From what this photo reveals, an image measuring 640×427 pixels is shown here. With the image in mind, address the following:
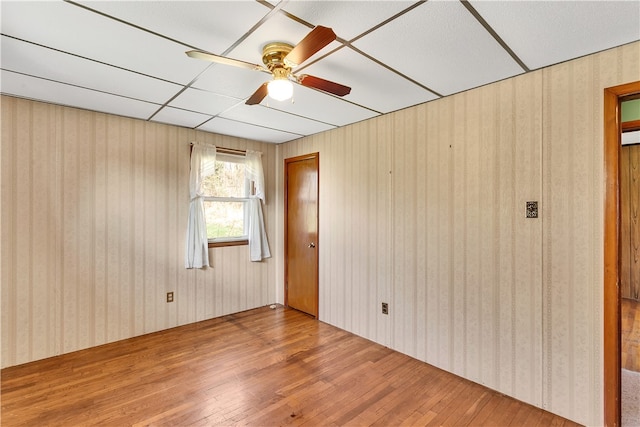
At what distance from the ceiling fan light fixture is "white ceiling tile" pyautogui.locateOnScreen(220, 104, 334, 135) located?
1.18 metres

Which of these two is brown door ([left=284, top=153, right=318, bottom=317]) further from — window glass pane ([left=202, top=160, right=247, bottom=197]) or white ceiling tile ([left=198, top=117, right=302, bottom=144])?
window glass pane ([left=202, top=160, right=247, bottom=197])

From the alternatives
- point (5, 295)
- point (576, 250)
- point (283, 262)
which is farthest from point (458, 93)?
point (5, 295)

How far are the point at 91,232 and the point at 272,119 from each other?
7.18ft

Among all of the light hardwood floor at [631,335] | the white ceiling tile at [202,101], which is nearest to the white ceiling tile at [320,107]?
the white ceiling tile at [202,101]

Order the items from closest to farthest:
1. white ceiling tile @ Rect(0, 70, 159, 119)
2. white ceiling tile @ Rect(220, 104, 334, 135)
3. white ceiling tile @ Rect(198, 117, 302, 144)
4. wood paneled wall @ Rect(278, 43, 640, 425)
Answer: wood paneled wall @ Rect(278, 43, 640, 425) → white ceiling tile @ Rect(0, 70, 159, 119) → white ceiling tile @ Rect(220, 104, 334, 135) → white ceiling tile @ Rect(198, 117, 302, 144)

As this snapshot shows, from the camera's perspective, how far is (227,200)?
4137 millimetres

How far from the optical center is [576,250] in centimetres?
204

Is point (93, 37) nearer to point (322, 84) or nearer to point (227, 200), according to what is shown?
point (322, 84)

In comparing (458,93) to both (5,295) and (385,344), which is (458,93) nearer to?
(385,344)

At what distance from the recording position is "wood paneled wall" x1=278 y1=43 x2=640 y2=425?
201cm

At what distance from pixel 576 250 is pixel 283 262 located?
3.41 metres

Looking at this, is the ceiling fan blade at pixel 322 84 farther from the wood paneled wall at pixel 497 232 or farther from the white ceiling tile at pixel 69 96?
the white ceiling tile at pixel 69 96

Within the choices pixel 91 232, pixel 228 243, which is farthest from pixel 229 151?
pixel 91 232

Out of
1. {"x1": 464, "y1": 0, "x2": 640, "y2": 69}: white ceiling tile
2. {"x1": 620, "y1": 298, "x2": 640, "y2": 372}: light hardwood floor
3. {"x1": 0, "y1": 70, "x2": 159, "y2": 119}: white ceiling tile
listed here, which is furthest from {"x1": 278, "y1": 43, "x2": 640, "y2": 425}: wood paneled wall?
{"x1": 0, "y1": 70, "x2": 159, "y2": 119}: white ceiling tile
